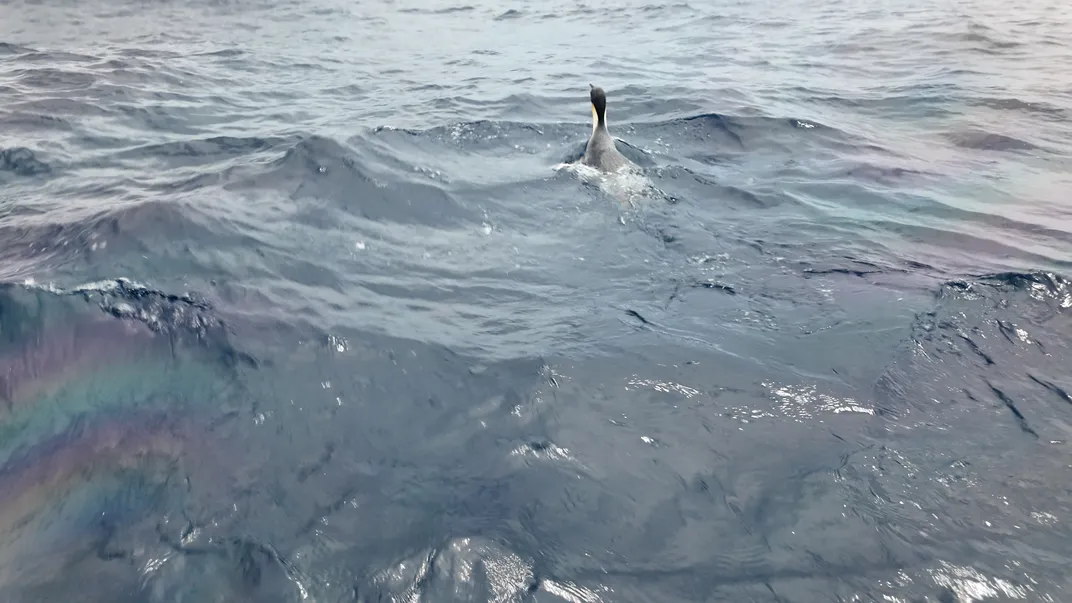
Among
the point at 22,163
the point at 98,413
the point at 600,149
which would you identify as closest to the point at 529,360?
the point at 98,413

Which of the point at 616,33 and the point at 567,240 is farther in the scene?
the point at 616,33

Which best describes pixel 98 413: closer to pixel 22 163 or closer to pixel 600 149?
pixel 22 163

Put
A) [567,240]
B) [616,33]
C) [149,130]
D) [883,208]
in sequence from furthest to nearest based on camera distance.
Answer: [616,33] < [149,130] < [883,208] < [567,240]

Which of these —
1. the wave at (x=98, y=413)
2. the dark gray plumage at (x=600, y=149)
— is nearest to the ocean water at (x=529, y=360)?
the wave at (x=98, y=413)

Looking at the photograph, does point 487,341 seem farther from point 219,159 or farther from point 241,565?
point 219,159

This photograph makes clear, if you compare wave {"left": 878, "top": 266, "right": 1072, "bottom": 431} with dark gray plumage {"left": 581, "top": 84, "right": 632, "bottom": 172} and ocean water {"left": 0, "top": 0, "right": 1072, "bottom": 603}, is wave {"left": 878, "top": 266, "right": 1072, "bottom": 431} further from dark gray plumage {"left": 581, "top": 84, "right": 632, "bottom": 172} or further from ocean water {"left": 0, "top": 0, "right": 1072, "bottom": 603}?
dark gray plumage {"left": 581, "top": 84, "right": 632, "bottom": 172}

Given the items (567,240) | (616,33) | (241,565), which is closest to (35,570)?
(241,565)

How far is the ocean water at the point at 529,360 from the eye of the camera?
3742mm

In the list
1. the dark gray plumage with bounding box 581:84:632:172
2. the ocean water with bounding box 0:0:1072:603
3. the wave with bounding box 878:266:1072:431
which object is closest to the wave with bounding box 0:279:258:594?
the ocean water with bounding box 0:0:1072:603

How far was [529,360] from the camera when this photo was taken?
5383 mm

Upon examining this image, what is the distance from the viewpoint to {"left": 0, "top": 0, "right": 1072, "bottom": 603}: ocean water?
374cm

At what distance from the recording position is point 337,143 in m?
9.54

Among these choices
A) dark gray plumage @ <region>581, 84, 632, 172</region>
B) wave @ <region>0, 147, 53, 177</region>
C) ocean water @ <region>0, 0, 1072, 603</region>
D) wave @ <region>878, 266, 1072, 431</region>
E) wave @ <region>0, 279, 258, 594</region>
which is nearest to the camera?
ocean water @ <region>0, 0, 1072, 603</region>

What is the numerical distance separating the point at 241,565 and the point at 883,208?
24.6 ft
